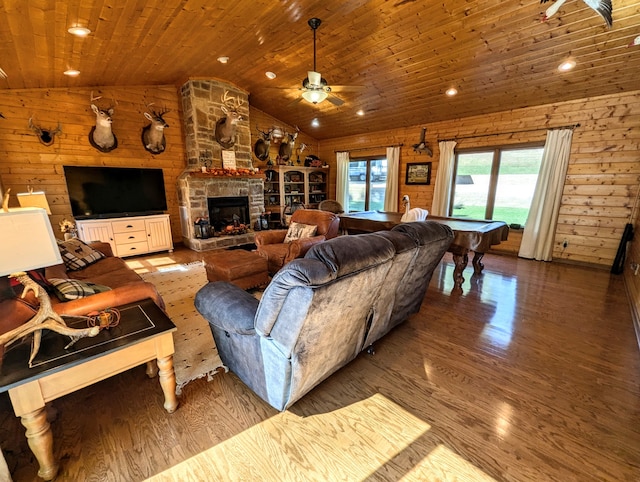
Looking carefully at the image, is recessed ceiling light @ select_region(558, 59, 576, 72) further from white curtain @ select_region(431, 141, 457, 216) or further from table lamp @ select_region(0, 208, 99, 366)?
table lamp @ select_region(0, 208, 99, 366)

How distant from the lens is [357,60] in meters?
4.07

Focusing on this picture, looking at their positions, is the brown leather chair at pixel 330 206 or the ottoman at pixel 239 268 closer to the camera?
the ottoman at pixel 239 268

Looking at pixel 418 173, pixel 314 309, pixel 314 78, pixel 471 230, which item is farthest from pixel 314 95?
pixel 418 173

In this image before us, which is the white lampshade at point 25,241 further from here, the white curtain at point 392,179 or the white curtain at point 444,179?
the white curtain at point 392,179

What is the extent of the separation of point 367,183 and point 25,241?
6.94m

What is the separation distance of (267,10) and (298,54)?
1171 mm

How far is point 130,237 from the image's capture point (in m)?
4.78

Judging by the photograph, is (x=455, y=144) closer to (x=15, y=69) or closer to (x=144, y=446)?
(x=144, y=446)

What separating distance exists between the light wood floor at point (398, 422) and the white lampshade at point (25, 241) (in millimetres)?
997

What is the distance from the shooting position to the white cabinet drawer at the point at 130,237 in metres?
4.66

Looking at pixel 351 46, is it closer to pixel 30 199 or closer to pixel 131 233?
pixel 30 199

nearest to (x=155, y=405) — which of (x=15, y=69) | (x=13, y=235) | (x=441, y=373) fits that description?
(x=13, y=235)

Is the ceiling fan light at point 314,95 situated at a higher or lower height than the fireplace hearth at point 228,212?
higher

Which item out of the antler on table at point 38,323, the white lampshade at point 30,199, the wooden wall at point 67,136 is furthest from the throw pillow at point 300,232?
the wooden wall at point 67,136
